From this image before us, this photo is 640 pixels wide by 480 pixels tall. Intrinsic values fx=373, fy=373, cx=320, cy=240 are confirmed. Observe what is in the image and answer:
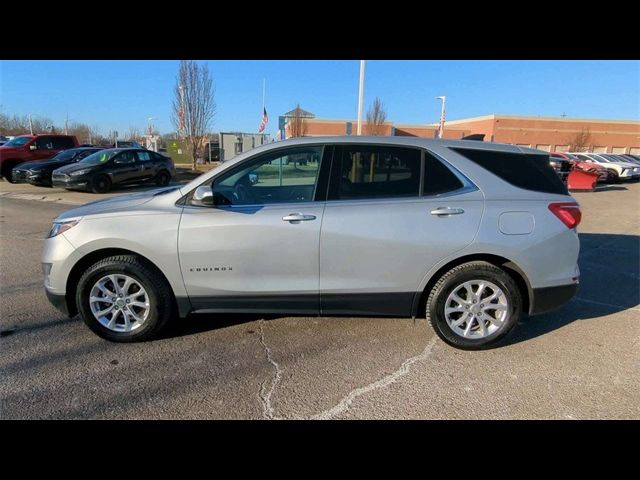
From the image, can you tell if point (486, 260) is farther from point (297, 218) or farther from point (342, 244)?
point (297, 218)

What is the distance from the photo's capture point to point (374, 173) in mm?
3213

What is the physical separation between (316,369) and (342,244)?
1019 mm

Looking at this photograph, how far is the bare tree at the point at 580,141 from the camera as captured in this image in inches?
2062

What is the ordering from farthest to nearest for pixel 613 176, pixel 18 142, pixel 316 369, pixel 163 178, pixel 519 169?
pixel 613 176 → pixel 18 142 → pixel 163 178 → pixel 519 169 → pixel 316 369

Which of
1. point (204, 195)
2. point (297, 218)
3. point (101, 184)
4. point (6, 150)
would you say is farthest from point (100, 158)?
point (297, 218)

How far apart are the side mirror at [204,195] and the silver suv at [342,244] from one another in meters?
0.02

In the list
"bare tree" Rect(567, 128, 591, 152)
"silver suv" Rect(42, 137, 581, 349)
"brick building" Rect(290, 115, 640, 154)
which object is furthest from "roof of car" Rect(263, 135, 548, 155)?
"bare tree" Rect(567, 128, 591, 152)

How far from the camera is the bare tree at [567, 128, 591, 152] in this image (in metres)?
52.4

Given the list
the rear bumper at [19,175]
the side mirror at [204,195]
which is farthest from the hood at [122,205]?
the rear bumper at [19,175]

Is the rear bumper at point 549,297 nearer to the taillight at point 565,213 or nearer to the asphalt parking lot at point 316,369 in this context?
the asphalt parking lot at point 316,369

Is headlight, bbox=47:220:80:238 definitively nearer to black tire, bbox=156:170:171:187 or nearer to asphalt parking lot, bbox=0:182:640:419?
asphalt parking lot, bbox=0:182:640:419
